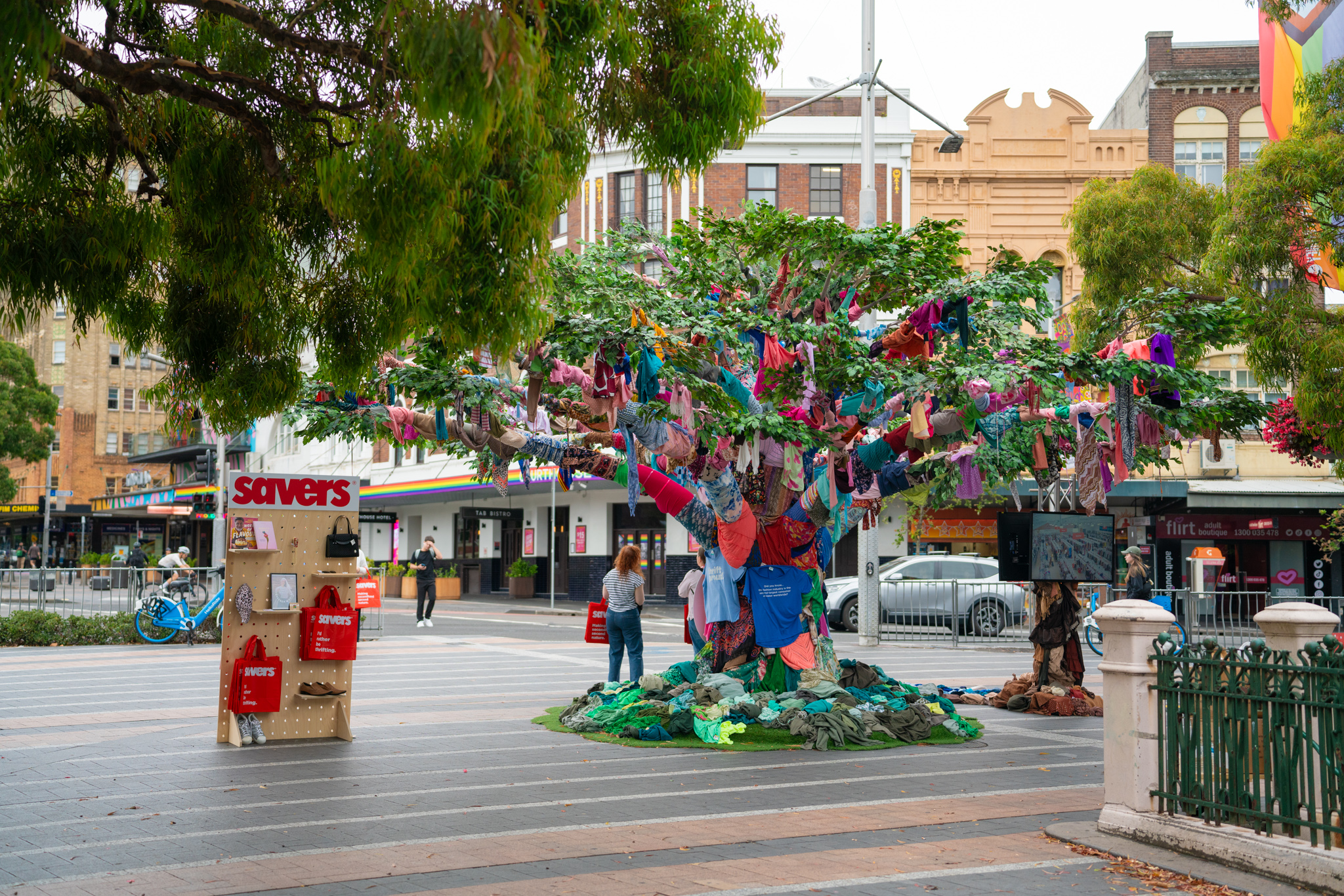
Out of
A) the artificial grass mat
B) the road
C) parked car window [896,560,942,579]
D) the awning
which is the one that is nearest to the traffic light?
the road

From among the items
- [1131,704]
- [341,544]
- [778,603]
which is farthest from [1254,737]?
[341,544]

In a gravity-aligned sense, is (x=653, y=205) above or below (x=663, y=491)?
above

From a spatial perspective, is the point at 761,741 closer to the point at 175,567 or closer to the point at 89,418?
the point at 175,567

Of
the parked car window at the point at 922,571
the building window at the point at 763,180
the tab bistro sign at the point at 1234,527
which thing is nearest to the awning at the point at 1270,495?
the tab bistro sign at the point at 1234,527

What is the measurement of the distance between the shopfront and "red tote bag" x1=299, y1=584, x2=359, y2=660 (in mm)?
28005

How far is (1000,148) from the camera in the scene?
35.4 meters

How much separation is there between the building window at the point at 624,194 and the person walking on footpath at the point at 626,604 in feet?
81.9

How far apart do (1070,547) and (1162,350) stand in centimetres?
299

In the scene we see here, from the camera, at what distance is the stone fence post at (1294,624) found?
6883mm

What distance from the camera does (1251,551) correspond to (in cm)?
3394

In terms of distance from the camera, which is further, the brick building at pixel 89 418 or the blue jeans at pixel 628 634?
the brick building at pixel 89 418

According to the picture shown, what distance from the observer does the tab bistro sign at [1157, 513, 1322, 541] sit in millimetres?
33344

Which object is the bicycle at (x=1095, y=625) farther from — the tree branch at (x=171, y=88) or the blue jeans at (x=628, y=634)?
the tree branch at (x=171, y=88)

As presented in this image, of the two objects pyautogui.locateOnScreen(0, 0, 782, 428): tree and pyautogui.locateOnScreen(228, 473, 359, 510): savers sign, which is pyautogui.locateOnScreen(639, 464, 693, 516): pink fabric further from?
pyautogui.locateOnScreen(0, 0, 782, 428): tree
